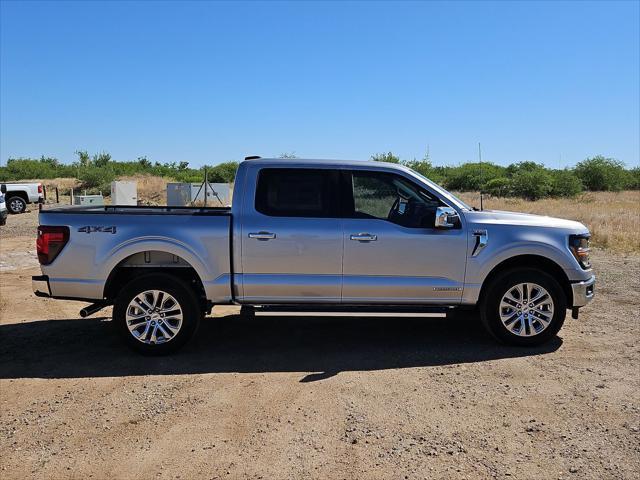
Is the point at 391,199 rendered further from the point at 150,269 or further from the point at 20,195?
the point at 20,195

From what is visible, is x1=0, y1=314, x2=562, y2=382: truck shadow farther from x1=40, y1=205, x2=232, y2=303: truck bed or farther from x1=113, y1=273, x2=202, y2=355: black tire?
x1=40, y1=205, x2=232, y2=303: truck bed

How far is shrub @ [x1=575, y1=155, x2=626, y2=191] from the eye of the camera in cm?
5019

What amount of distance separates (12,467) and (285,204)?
3386 millimetres

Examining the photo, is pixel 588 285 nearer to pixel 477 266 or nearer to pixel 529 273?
pixel 529 273

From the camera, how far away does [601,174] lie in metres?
50.1

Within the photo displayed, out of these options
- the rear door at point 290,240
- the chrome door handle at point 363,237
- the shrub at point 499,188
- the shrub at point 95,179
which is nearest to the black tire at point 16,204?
the shrub at point 95,179

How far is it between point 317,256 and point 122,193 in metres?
16.5

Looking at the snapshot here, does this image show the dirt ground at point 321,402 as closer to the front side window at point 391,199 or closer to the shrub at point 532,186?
the front side window at point 391,199

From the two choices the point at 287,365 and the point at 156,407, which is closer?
the point at 156,407

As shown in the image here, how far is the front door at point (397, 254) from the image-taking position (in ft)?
19.3

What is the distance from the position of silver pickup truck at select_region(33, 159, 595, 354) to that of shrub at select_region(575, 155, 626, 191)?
49180mm

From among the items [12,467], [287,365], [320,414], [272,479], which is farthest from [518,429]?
[12,467]

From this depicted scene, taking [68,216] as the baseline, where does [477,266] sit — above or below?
below

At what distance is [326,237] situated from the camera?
5.84m
